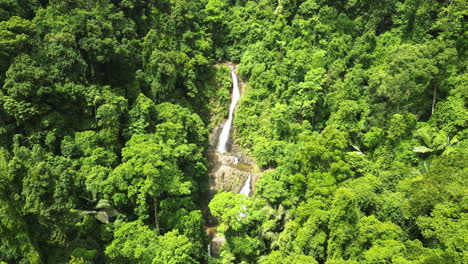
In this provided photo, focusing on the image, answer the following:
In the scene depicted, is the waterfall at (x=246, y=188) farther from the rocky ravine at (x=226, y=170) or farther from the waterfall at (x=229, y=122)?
the waterfall at (x=229, y=122)

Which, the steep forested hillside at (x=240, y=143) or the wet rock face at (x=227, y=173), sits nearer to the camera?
the steep forested hillside at (x=240, y=143)

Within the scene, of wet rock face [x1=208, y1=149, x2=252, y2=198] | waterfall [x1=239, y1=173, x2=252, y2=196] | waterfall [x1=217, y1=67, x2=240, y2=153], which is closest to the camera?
waterfall [x1=239, y1=173, x2=252, y2=196]

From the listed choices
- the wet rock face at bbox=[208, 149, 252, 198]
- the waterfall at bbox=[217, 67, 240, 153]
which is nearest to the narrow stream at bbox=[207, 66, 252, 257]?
the waterfall at bbox=[217, 67, 240, 153]

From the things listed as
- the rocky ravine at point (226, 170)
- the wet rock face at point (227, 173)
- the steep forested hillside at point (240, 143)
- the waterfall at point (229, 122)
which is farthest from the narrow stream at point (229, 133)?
the steep forested hillside at point (240, 143)

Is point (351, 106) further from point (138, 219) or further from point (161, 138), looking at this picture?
point (138, 219)

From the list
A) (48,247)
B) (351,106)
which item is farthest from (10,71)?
(351,106)

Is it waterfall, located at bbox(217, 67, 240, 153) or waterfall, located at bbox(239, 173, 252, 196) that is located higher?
waterfall, located at bbox(217, 67, 240, 153)

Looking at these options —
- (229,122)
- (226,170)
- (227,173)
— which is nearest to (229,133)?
(229,122)

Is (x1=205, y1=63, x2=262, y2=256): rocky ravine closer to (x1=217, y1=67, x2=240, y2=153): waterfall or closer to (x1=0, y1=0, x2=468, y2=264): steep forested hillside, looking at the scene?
(x1=217, y1=67, x2=240, y2=153): waterfall

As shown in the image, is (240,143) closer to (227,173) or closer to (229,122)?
(229,122)
